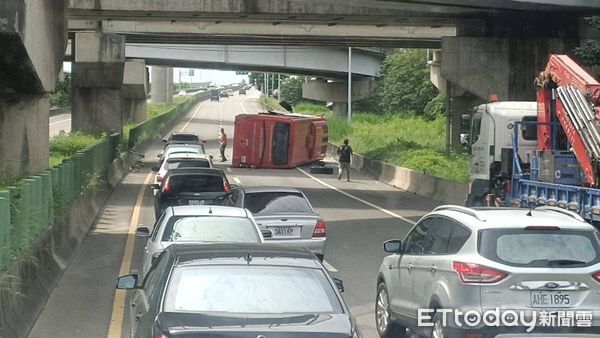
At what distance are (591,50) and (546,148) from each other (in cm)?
898

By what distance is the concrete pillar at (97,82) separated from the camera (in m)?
44.8

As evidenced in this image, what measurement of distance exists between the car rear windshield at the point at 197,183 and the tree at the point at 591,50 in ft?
40.0

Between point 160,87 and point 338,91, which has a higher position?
point 160,87

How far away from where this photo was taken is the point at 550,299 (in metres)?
9.27

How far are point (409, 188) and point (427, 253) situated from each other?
28.6 metres

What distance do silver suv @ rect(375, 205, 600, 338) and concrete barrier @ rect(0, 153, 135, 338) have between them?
171 inches

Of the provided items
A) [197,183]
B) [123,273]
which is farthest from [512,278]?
[197,183]

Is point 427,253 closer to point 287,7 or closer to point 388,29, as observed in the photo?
point 287,7

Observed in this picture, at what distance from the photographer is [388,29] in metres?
47.5

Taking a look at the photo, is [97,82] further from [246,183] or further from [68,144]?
[246,183]

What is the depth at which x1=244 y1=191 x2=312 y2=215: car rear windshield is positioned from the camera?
1752cm

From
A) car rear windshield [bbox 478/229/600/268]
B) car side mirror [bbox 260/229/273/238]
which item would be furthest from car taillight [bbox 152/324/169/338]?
car side mirror [bbox 260/229/273/238]

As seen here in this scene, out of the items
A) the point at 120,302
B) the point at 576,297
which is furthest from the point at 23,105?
the point at 576,297

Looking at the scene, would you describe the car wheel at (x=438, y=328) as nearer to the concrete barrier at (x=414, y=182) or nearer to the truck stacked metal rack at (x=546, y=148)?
the truck stacked metal rack at (x=546, y=148)
